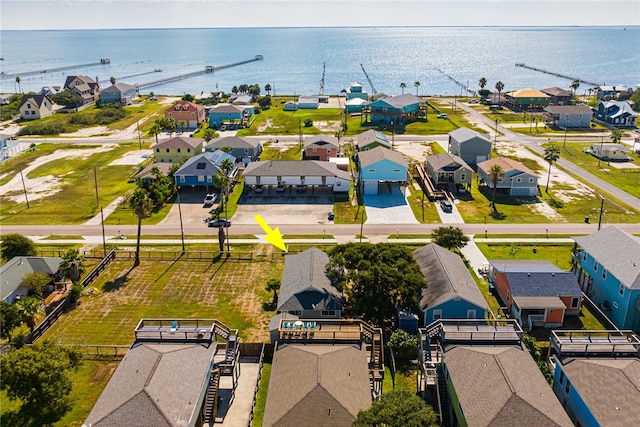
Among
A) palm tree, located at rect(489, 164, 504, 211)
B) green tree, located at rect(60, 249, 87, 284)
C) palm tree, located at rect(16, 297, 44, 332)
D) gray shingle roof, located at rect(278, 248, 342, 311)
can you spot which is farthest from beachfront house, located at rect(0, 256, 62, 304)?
palm tree, located at rect(489, 164, 504, 211)

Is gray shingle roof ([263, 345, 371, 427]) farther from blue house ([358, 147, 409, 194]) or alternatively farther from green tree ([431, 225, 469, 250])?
blue house ([358, 147, 409, 194])

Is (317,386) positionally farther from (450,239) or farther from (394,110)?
(394,110)

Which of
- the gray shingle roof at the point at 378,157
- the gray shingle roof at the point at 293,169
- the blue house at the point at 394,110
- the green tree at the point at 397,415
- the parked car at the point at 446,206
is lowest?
the parked car at the point at 446,206

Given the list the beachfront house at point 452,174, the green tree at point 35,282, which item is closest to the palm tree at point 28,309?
the green tree at point 35,282

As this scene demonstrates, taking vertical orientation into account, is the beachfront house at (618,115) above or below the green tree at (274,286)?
above

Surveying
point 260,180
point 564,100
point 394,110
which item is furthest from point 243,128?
point 564,100

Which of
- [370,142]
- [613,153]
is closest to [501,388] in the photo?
[370,142]

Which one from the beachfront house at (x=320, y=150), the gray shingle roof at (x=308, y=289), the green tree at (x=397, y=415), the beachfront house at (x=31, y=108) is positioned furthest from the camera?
the beachfront house at (x=31, y=108)

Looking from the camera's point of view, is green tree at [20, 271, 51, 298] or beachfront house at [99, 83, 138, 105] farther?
beachfront house at [99, 83, 138, 105]

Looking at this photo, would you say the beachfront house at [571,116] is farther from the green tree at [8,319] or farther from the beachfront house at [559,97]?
the green tree at [8,319]
